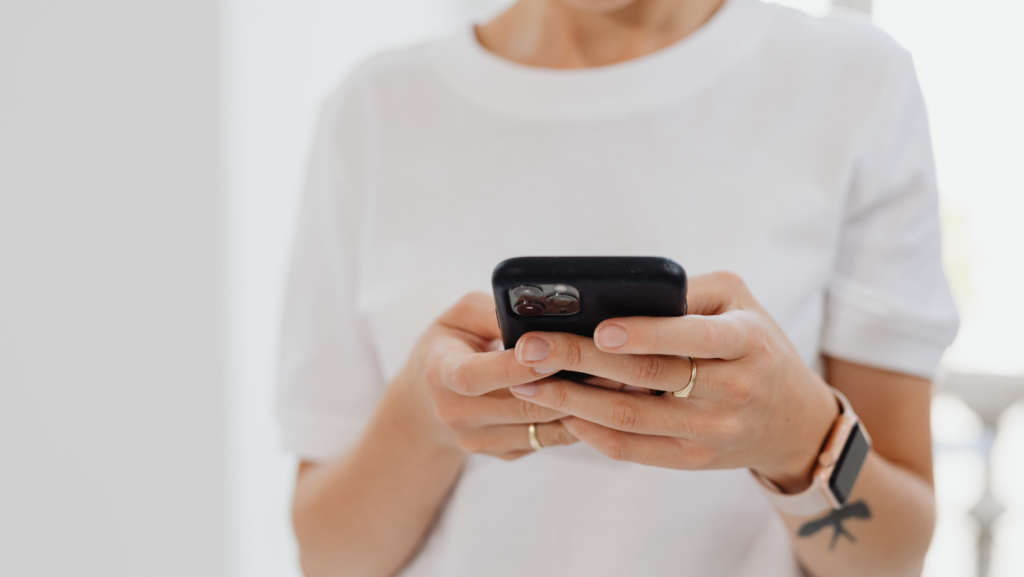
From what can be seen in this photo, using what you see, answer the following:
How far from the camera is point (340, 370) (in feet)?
2.15

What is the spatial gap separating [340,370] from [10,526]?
0.35m

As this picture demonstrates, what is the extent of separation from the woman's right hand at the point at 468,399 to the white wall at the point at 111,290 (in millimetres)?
454

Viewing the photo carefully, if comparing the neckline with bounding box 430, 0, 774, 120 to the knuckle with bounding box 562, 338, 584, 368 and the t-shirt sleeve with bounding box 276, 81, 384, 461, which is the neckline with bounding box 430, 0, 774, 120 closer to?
the t-shirt sleeve with bounding box 276, 81, 384, 461

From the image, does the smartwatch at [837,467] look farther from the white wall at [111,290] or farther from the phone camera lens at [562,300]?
the white wall at [111,290]

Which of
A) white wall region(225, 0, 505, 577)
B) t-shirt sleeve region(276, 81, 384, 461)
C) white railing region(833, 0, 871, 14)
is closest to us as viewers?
t-shirt sleeve region(276, 81, 384, 461)

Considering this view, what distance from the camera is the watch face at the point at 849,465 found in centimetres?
45

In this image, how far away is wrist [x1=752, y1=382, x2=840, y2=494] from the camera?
436mm

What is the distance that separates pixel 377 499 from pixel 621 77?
41 centimetres

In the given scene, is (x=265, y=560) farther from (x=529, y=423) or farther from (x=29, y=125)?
(x=529, y=423)

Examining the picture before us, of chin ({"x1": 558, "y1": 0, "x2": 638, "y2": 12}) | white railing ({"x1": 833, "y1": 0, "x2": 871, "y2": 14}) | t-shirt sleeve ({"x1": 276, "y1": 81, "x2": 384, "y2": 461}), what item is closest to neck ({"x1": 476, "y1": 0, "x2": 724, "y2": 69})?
chin ({"x1": 558, "y1": 0, "x2": 638, "y2": 12})

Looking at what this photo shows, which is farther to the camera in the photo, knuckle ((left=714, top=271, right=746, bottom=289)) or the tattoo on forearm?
the tattoo on forearm

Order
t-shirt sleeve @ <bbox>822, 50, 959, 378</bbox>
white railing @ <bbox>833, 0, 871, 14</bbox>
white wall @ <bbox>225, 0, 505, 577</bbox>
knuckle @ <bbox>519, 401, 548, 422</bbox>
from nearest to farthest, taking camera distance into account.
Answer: knuckle @ <bbox>519, 401, 548, 422</bbox> < t-shirt sleeve @ <bbox>822, 50, 959, 378</bbox> < white wall @ <bbox>225, 0, 505, 577</bbox> < white railing @ <bbox>833, 0, 871, 14</bbox>

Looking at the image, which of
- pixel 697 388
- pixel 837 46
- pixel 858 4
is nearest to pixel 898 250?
pixel 837 46

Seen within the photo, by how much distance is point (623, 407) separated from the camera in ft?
1.24
